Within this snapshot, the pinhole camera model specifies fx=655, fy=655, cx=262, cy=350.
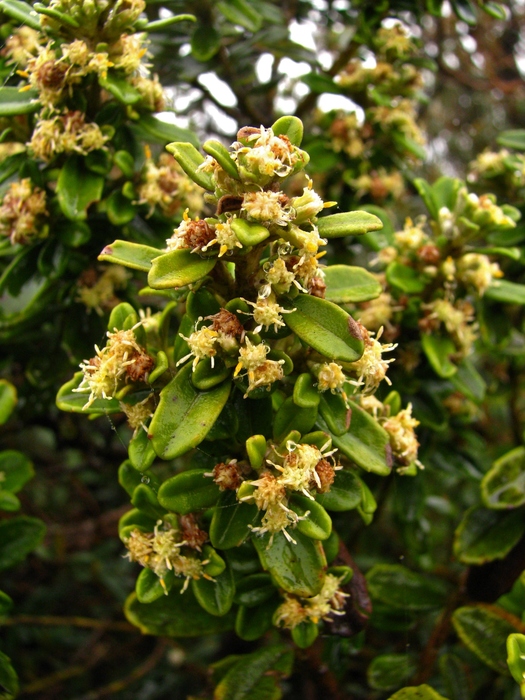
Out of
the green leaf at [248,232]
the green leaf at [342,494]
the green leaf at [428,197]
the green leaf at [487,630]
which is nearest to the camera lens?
the green leaf at [248,232]

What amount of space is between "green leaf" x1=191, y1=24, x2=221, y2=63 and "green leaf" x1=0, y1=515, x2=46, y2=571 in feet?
4.70

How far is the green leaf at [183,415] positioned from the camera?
1029 mm

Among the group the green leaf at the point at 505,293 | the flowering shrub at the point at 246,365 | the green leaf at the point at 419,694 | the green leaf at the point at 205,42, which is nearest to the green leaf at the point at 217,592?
the flowering shrub at the point at 246,365

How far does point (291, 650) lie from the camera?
1523mm

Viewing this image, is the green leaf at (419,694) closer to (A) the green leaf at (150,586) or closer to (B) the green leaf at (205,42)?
(A) the green leaf at (150,586)

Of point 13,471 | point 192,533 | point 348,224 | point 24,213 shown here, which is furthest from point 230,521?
point 24,213

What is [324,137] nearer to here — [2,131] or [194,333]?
[2,131]

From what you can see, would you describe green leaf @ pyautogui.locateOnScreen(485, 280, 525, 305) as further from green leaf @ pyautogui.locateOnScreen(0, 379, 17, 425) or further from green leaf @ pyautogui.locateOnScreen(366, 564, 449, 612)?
green leaf @ pyautogui.locateOnScreen(0, 379, 17, 425)

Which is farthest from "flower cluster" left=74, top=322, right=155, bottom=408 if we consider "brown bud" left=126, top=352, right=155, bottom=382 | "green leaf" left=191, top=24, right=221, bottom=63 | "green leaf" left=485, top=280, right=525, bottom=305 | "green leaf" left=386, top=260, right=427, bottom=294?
"green leaf" left=191, top=24, right=221, bottom=63

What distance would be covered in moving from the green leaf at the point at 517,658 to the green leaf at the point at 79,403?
79 cm

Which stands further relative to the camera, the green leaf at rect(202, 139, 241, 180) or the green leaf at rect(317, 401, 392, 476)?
the green leaf at rect(317, 401, 392, 476)

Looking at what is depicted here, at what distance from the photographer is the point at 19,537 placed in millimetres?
1628

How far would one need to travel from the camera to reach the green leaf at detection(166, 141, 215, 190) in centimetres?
106

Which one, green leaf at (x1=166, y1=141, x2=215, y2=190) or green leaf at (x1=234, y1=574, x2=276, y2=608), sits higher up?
green leaf at (x1=166, y1=141, x2=215, y2=190)
